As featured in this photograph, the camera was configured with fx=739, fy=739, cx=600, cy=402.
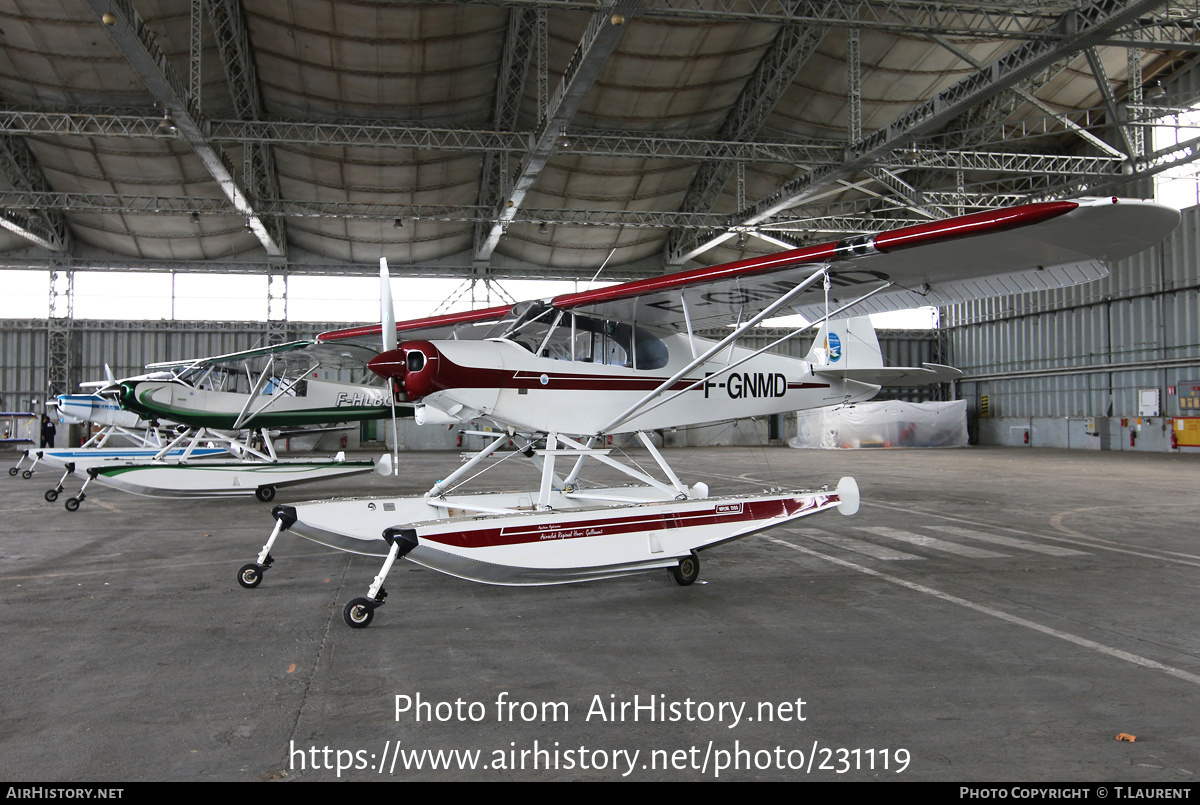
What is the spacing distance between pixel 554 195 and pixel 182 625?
2427cm

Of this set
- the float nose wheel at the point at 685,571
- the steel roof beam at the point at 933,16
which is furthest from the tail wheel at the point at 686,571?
the steel roof beam at the point at 933,16

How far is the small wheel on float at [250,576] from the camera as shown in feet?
18.2

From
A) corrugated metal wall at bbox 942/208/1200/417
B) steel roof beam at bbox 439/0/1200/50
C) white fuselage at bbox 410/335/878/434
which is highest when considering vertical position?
steel roof beam at bbox 439/0/1200/50

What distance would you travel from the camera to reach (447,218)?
82.9 ft

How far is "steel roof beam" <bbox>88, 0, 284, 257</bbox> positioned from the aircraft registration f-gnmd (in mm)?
9011

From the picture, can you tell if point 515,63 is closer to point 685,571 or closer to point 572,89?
point 572,89

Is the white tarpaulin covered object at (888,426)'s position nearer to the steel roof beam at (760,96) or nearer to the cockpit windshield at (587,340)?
the steel roof beam at (760,96)

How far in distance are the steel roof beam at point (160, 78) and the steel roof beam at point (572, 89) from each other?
25.5ft

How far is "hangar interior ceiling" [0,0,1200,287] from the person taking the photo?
1562 centimetres

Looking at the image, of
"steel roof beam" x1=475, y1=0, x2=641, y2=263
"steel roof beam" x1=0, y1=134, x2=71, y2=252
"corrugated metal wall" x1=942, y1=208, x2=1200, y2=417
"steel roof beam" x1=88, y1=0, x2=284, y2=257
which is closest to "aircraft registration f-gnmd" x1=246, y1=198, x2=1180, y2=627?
"steel roof beam" x1=475, y1=0, x2=641, y2=263

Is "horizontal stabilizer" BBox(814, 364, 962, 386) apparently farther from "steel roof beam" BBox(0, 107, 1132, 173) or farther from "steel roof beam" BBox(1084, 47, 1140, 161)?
"steel roof beam" BBox(0, 107, 1132, 173)

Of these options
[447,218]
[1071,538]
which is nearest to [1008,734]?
[1071,538]

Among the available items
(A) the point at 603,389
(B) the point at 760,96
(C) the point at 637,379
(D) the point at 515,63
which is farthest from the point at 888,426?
(A) the point at 603,389

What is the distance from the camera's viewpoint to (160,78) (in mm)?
14391
